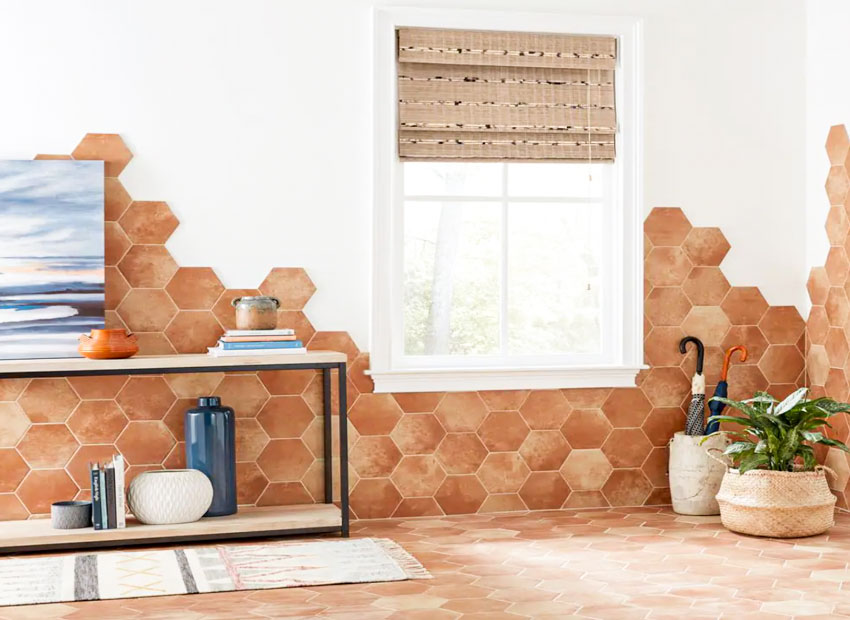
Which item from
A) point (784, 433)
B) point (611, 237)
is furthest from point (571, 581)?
point (611, 237)

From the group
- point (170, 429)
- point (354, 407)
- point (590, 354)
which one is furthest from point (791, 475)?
point (170, 429)

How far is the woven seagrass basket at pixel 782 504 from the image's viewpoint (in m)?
3.95

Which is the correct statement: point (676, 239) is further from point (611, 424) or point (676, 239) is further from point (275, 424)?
point (275, 424)

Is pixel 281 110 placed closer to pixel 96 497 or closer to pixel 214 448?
pixel 214 448

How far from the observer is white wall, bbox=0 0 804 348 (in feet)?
13.5

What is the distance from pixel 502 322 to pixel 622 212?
69 cm

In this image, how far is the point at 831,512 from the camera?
13.2 feet

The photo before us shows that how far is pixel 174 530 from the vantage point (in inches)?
150

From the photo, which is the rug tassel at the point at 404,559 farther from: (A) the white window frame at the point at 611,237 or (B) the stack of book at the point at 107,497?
(B) the stack of book at the point at 107,497

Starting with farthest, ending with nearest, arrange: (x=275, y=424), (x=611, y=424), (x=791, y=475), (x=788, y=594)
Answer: (x=611, y=424), (x=275, y=424), (x=791, y=475), (x=788, y=594)

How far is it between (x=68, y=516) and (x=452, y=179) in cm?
199

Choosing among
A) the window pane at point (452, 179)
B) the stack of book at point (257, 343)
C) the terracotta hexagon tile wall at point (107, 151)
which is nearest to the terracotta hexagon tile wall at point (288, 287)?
the stack of book at point (257, 343)

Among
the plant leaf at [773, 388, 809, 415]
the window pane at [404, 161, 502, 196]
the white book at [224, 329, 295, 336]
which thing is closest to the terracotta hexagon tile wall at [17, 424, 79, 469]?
the white book at [224, 329, 295, 336]

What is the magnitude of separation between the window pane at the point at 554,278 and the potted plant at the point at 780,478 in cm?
80
